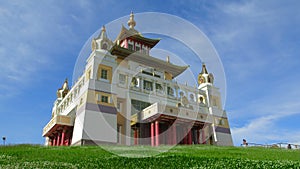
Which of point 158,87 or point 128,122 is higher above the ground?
point 158,87

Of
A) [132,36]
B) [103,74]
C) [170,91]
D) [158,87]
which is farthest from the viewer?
[132,36]

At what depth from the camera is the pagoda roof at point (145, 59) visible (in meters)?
42.2

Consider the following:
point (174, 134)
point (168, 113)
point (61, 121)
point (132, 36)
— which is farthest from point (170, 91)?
point (61, 121)

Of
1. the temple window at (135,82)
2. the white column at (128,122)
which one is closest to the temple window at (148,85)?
the temple window at (135,82)

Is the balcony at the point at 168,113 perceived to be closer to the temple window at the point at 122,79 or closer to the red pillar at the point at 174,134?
the red pillar at the point at 174,134

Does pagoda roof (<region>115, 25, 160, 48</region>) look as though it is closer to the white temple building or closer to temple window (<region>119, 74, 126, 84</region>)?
the white temple building

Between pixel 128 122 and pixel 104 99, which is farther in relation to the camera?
pixel 128 122

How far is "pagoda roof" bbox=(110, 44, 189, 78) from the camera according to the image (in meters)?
42.2

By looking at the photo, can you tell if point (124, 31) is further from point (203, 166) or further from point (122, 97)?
point (203, 166)

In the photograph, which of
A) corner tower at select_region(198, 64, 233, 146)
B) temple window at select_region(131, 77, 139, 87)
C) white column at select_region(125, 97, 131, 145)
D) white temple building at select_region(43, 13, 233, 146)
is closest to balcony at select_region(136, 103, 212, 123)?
white temple building at select_region(43, 13, 233, 146)

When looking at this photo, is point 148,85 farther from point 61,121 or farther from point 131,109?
point 61,121

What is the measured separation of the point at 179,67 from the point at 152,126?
1711 centimetres

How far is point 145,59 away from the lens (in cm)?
4388

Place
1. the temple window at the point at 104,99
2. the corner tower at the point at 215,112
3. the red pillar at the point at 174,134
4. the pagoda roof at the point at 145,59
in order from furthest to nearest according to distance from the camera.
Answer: the pagoda roof at the point at 145,59
the corner tower at the point at 215,112
the temple window at the point at 104,99
the red pillar at the point at 174,134
